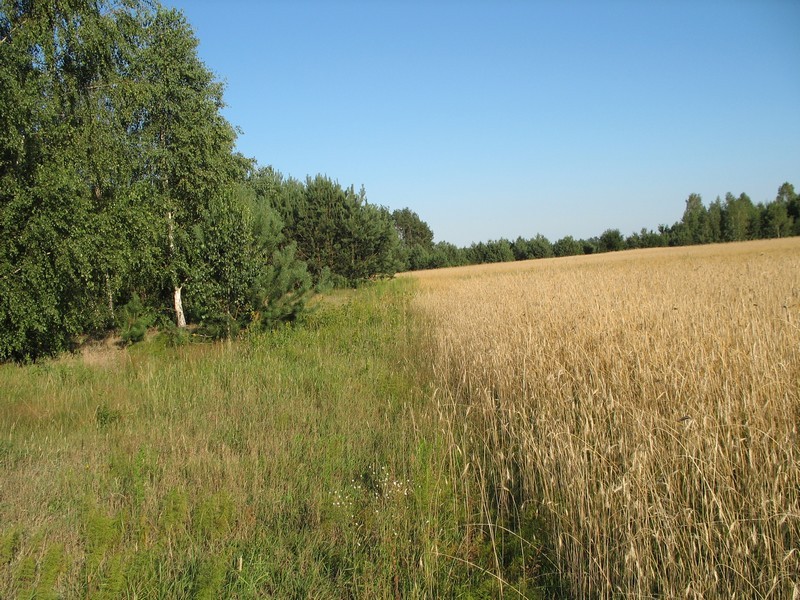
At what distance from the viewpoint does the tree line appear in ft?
31.7

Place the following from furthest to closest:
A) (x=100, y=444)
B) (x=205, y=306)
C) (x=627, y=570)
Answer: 1. (x=205, y=306)
2. (x=100, y=444)
3. (x=627, y=570)

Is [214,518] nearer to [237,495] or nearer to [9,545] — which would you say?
[237,495]

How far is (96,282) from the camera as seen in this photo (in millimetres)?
11352

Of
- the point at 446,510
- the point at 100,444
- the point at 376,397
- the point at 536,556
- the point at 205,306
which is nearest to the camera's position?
the point at 536,556

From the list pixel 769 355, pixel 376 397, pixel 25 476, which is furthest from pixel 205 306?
pixel 769 355

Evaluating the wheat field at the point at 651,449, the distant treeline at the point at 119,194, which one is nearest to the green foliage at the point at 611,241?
the distant treeline at the point at 119,194

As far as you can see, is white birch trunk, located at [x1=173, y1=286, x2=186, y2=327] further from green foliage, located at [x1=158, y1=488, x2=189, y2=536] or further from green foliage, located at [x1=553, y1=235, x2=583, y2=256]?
green foliage, located at [x1=553, y1=235, x2=583, y2=256]

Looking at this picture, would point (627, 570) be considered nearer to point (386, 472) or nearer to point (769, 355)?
point (386, 472)

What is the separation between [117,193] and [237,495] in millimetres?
10409

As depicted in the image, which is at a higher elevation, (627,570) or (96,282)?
(96,282)

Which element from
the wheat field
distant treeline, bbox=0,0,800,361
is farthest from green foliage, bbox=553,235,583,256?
the wheat field

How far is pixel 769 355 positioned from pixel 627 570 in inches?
98.7

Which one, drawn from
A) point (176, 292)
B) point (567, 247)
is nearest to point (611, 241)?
point (567, 247)

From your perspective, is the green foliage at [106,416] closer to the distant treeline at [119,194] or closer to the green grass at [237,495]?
the green grass at [237,495]
